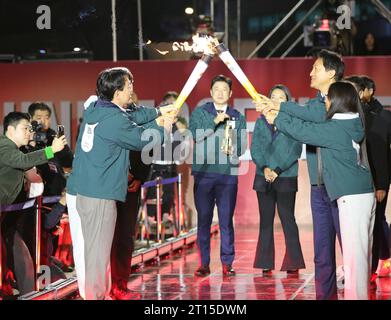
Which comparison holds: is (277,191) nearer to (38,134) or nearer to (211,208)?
(211,208)

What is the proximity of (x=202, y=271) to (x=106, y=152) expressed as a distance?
288 centimetres

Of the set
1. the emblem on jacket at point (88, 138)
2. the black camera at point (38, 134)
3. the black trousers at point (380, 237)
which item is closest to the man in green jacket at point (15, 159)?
the emblem on jacket at point (88, 138)

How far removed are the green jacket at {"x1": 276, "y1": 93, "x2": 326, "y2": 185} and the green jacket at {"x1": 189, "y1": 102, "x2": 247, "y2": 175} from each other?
6.49 ft

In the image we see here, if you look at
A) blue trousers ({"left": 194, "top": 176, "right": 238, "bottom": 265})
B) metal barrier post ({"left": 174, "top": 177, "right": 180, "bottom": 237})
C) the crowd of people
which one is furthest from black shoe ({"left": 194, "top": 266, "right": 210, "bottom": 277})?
metal barrier post ({"left": 174, "top": 177, "right": 180, "bottom": 237})

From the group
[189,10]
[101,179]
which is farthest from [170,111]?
[189,10]

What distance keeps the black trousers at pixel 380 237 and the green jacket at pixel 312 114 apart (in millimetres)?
1196

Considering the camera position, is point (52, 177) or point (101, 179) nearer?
point (101, 179)

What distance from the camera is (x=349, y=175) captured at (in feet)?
20.4

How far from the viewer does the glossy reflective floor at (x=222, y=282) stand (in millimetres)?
7785

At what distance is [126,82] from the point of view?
21.7ft

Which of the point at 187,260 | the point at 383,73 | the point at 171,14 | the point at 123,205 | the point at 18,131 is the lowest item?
the point at 187,260

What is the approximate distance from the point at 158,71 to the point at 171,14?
135cm
